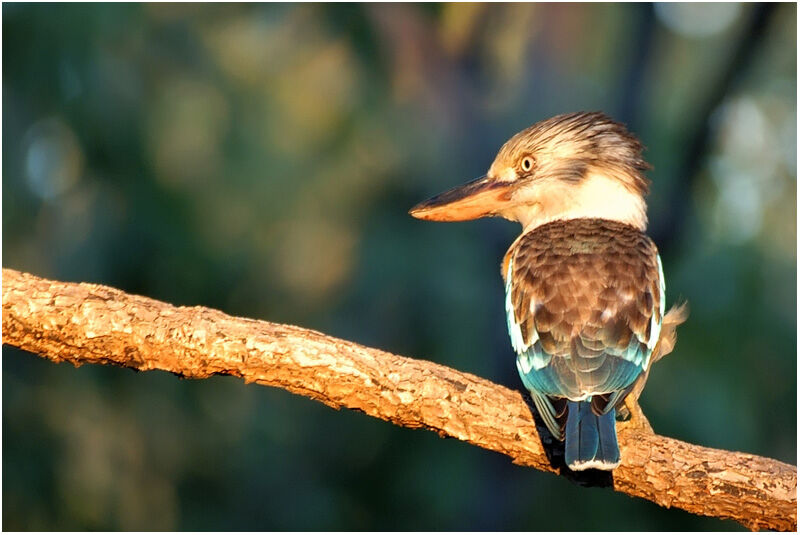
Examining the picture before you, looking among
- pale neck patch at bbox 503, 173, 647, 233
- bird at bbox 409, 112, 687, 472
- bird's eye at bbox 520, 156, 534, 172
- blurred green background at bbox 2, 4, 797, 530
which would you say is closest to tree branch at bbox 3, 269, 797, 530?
bird at bbox 409, 112, 687, 472

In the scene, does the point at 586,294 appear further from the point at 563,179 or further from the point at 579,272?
the point at 563,179

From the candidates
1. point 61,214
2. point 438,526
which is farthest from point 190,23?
point 438,526

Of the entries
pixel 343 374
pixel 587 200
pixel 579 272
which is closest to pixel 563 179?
pixel 587 200

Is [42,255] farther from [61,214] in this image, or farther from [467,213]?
[467,213]

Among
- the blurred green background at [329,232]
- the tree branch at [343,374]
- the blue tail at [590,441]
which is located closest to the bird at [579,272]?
the blue tail at [590,441]

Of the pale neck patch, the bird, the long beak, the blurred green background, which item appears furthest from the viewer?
the blurred green background

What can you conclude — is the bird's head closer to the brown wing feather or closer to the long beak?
the long beak
